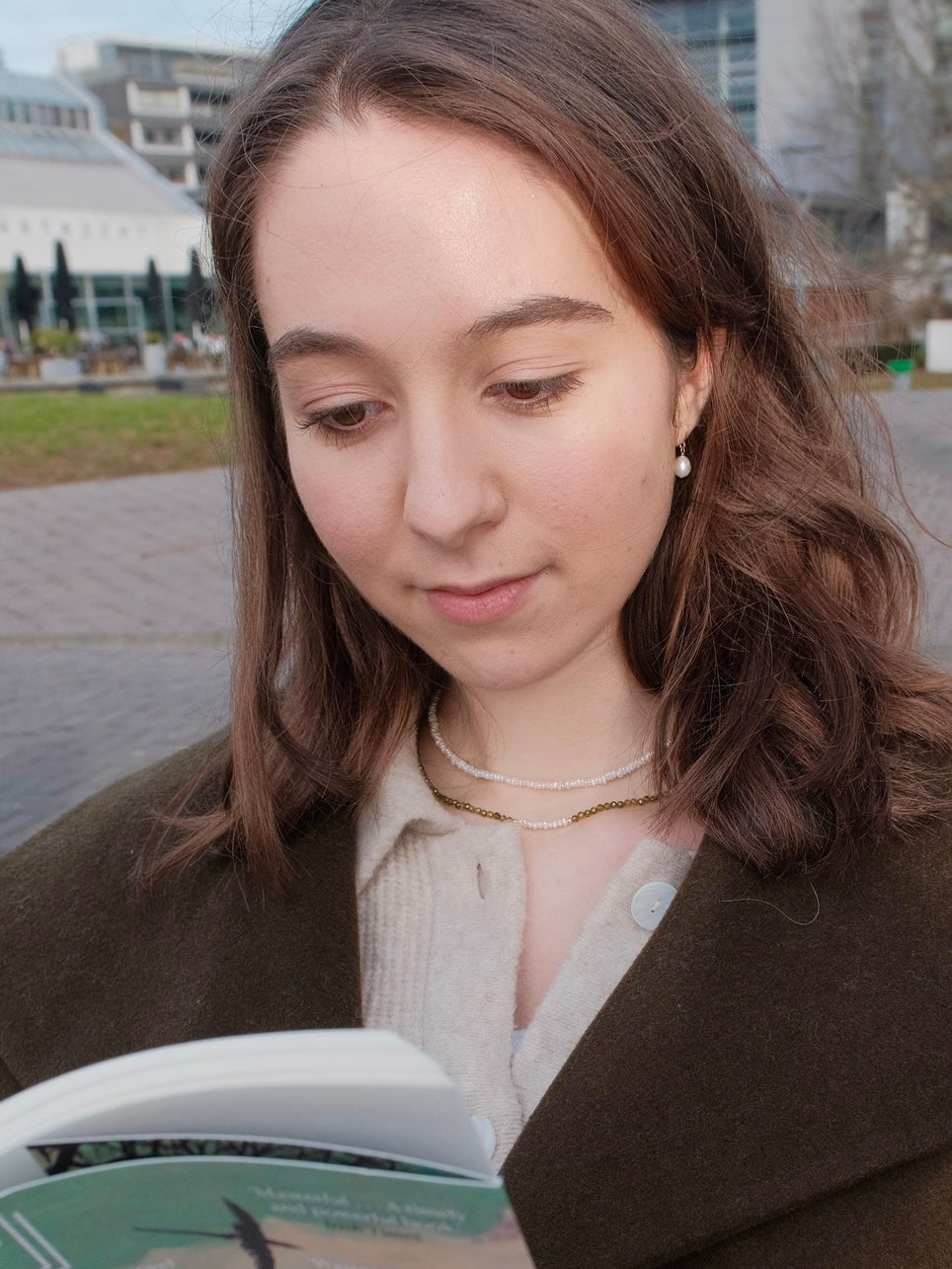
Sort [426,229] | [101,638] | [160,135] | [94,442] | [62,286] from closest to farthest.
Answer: [426,229] < [101,638] < [94,442] < [62,286] < [160,135]

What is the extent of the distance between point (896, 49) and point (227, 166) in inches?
1303

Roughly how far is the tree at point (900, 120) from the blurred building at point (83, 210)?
19.7 metres

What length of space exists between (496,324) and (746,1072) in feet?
2.42

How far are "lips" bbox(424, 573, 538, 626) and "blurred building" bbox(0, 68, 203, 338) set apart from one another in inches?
1658

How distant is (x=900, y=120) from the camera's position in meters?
32.0

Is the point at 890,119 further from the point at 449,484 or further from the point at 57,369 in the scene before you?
the point at 449,484

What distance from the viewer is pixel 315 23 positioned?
1.48 m

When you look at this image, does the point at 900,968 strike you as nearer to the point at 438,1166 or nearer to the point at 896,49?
the point at 438,1166

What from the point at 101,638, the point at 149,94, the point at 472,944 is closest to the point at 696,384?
the point at 472,944

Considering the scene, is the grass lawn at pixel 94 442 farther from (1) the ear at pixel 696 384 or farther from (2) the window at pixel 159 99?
(2) the window at pixel 159 99

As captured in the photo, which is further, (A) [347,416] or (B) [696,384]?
(B) [696,384]

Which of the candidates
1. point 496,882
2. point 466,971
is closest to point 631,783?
point 496,882

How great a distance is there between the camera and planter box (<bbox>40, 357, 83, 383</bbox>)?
94.3ft

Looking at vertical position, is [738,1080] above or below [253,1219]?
below
